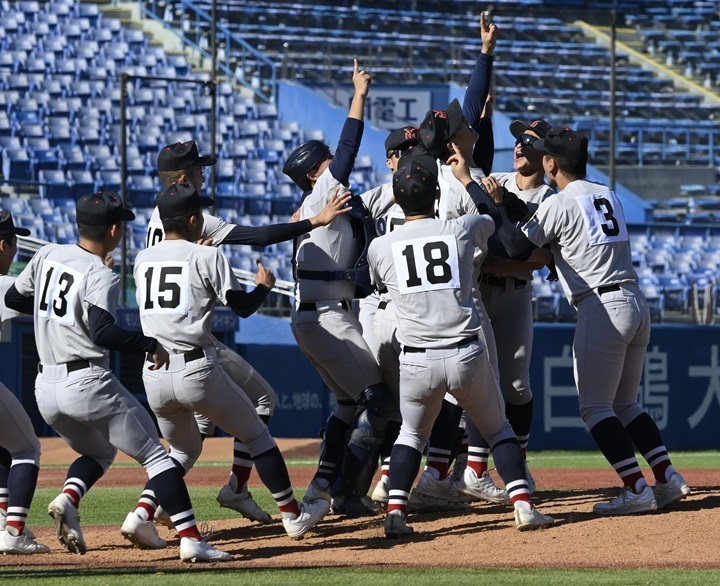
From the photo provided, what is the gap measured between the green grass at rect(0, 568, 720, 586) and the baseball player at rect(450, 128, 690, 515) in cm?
112

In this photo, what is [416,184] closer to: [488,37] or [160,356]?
[160,356]

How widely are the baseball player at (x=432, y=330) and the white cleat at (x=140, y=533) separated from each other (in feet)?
3.92

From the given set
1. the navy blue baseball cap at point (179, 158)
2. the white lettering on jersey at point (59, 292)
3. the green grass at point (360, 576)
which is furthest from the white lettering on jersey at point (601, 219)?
the white lettering on jersey at point (59, 292)

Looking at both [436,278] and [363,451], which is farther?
[363,451]

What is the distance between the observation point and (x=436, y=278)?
19.7 feet

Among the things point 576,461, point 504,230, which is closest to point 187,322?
point 504,230

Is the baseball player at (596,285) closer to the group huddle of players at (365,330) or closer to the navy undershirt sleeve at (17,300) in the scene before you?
the group huddle of players at (365,330)

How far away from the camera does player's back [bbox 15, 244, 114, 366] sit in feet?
19.2

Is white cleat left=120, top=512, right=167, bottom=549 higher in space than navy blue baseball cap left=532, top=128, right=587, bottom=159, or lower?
lower

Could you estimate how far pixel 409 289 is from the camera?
6.04 meters

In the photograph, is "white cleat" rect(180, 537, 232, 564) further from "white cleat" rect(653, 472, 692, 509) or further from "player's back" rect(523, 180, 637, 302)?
"white cleat" rect(653, 472, 692, 509)

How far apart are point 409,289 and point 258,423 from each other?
1.01 m

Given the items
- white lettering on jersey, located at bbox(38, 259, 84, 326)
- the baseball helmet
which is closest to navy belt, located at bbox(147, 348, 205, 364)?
white lettering on jersey, located at bbox(38, 259, 84, 326)

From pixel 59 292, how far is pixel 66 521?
109cm
